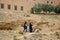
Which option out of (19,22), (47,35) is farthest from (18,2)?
(47,35)

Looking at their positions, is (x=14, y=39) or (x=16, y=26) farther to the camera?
(x=16, y=26)

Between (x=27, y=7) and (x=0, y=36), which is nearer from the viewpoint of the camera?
(x=0, y=36)

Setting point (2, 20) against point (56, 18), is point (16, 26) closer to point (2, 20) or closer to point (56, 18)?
point (2, 20)

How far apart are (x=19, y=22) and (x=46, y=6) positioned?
65.9ft

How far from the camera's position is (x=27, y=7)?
57.0 m

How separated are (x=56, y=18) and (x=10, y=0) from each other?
18293 mm

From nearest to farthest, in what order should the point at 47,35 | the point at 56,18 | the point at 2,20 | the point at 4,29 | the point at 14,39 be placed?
the point at 14,39 → the point at 47,35 → the point at 4,29 → the point at 2,20 → the point at 56,18

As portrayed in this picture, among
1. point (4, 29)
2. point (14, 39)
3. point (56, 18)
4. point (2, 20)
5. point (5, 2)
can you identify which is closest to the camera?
point (14, 39)

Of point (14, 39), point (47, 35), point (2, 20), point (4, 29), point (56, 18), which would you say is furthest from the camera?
point (56, 18)

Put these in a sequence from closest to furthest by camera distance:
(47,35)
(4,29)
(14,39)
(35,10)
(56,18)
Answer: (14,39) → (47,35) → (4,29) → (56,18) → (35,10)

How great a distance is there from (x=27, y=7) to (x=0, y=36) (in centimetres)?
3823

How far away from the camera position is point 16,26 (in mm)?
24188

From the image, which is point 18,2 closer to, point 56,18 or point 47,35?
point 56,18

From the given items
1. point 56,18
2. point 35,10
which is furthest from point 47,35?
point 35,10
